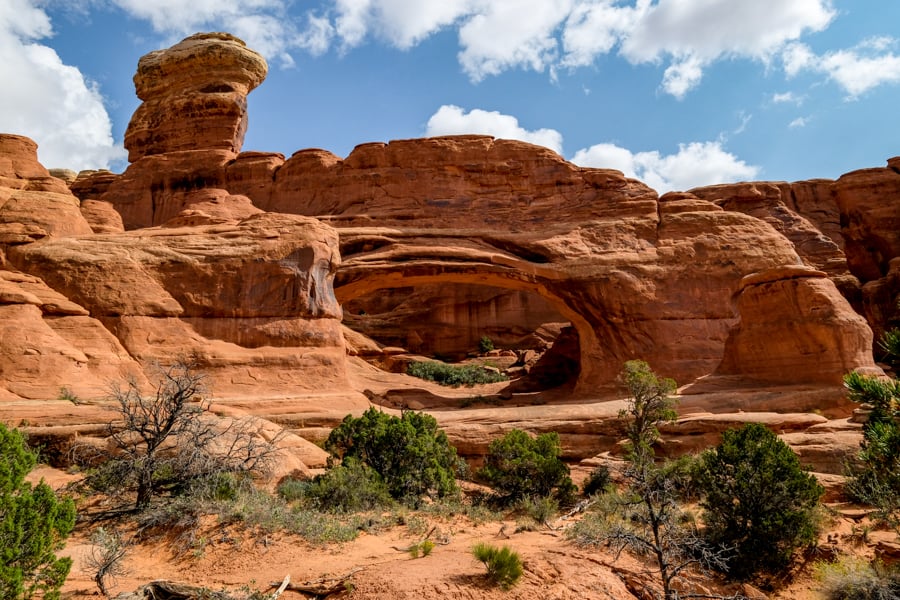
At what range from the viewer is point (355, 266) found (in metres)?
23.4

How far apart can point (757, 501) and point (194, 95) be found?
108 feet

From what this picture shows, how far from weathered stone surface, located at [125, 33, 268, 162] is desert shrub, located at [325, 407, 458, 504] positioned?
888 inches

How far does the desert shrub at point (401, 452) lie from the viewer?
1205cm

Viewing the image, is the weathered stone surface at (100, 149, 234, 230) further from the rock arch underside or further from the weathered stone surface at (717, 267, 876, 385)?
the weathered stone surface at (717, 267, 876, 385)

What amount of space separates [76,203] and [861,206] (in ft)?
136

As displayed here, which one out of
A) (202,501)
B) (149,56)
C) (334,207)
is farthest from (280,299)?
(149,56)

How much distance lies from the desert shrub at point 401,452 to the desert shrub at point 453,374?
57.6 ft

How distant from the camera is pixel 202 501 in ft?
30.4

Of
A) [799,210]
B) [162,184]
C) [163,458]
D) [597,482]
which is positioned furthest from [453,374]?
[799,210]

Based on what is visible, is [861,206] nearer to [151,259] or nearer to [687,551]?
[687,551]

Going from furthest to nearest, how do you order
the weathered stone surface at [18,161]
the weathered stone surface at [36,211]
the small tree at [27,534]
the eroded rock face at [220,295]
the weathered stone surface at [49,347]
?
1. the weathered stone surface at [18,161]
2. the weathered stone surface at [36,211]
3. the eroded rock face at [220,295]
4. the weathered stone surface at [49,347]
5. the small tree at [27,534]

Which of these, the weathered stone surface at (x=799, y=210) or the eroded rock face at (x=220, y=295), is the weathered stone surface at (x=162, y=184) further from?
the weathered stone surface at (x=799, y=210)

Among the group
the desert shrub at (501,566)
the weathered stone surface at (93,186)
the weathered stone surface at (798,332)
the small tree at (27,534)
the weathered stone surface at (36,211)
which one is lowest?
the desert shrub at (501,566)

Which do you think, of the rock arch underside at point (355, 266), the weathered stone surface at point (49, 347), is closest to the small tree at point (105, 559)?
the rock arch underside at point (355, 266)
